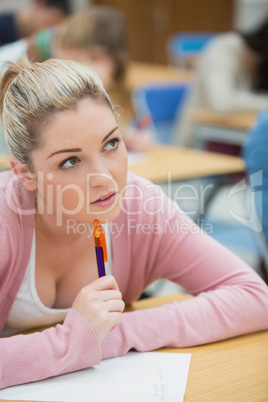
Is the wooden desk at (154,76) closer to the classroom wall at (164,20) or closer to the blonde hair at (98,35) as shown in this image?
the blonde hair at (98,35)

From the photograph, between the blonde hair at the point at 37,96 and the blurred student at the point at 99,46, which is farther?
the blurred student at the point at 99,46

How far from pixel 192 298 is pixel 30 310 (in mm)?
319

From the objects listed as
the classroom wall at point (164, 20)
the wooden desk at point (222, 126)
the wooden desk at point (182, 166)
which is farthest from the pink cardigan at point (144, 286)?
the classroom wall at point (164, 20)

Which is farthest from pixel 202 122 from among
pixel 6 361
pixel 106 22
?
pixel 6 361

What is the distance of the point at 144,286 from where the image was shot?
50.7 inches

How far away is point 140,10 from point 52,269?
6874mm

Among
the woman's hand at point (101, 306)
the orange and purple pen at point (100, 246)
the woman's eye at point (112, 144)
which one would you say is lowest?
the woman's hand at point (101, 306)

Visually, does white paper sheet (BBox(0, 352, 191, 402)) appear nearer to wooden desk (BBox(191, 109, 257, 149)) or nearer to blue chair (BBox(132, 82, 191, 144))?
wooden desk (BBox(191, 109, 257, 149))

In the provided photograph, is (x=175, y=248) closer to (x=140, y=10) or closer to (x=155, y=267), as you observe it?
(x=155, y=267)

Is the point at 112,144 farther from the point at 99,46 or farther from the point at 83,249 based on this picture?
the point at 99,46

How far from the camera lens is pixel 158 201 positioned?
1.21 meters

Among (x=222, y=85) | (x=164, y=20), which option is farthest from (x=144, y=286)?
(x=164, y=20)

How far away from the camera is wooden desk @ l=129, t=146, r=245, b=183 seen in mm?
2234

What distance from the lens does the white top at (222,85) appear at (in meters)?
3.34
